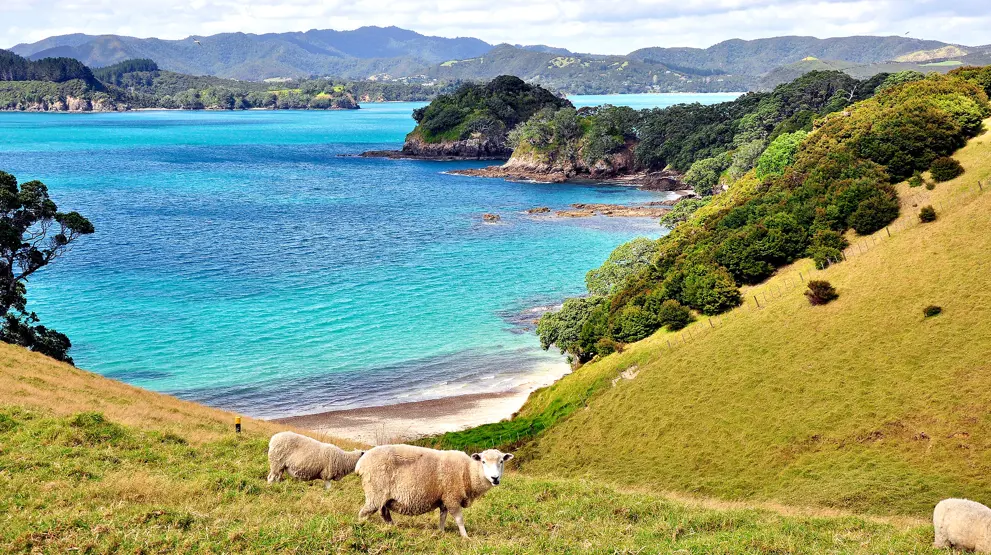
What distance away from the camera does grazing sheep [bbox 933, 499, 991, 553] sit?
1798cm

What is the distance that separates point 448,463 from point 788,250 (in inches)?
1740

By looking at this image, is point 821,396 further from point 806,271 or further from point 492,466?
point 492,466

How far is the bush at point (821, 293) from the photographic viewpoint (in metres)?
44.7

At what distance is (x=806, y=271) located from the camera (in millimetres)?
51406

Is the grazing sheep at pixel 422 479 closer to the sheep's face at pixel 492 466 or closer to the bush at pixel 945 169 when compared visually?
the sheep's face at pixel 492 466

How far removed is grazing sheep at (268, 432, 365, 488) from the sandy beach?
85.6 ft

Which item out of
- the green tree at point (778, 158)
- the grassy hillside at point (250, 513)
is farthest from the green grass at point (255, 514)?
the green tree at point (778, 158)

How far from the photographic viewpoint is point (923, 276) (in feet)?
141

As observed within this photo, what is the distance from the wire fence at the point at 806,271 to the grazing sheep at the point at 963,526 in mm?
28273

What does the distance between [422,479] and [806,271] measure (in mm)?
Result: 42149

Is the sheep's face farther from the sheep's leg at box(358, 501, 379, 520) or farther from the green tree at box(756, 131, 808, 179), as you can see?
the green tree at box(756, 131, 808, 179)

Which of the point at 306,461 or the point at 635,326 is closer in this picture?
the point at 306,461

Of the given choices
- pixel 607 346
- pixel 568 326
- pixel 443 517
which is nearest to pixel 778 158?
pixel 568 326

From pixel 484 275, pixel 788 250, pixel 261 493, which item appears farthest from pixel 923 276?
pixel 484 275
